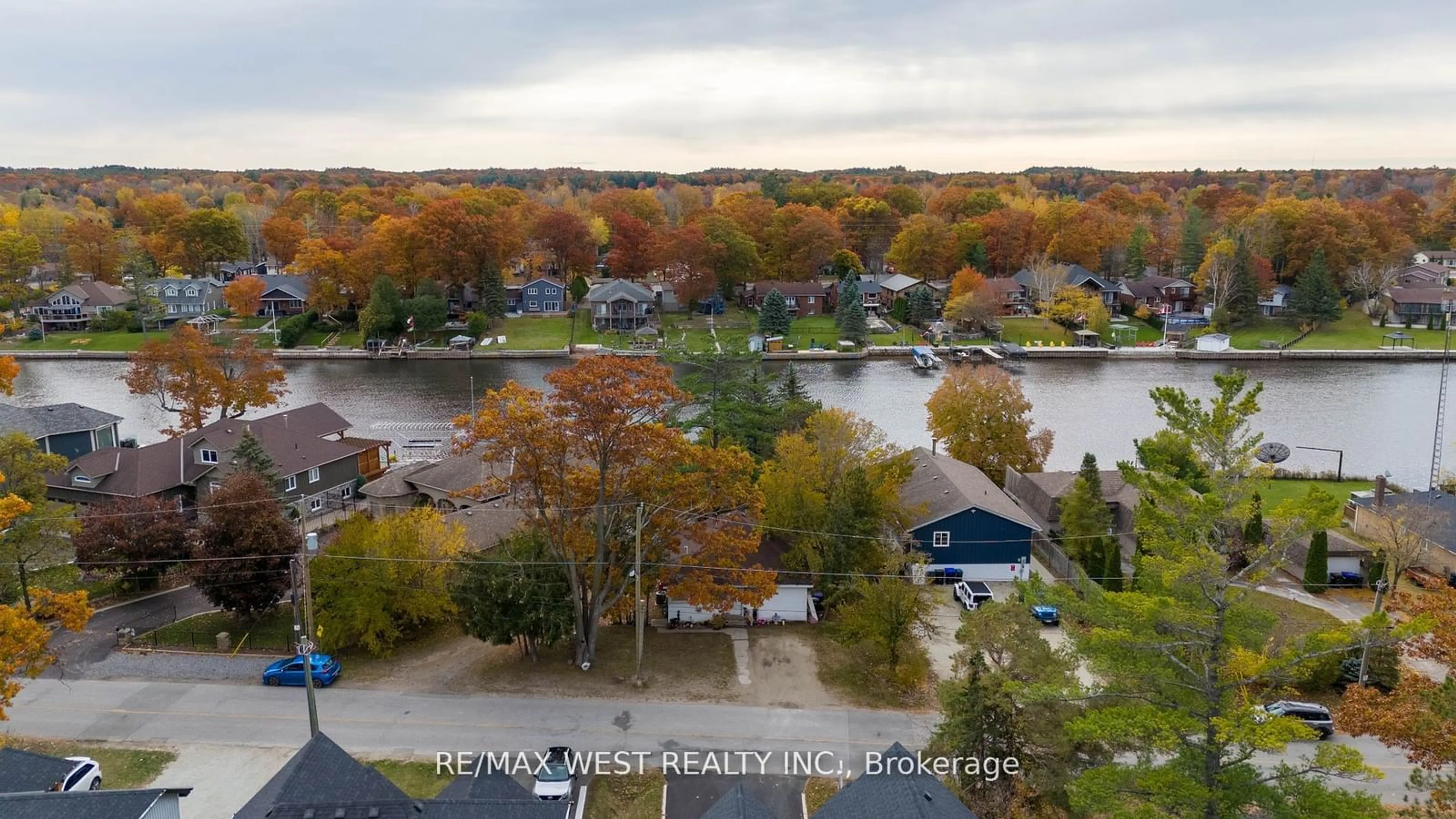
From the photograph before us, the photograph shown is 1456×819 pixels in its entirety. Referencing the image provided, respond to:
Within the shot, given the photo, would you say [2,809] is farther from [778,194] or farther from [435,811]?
[778,194]

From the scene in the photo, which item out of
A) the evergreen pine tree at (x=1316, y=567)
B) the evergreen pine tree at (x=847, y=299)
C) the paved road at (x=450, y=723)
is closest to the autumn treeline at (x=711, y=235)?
the evergreen pine tree at (x=847, y=299)

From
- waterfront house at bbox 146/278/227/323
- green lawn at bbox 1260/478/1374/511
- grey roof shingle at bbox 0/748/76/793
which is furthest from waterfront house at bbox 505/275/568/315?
Answer: grey roof shingle at bbox 0/748/76/793

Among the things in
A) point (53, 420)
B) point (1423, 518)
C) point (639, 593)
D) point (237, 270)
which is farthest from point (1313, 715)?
point (237, 270)

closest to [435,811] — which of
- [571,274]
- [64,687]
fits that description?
[64,687]

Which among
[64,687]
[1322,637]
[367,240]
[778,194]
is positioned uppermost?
[778,194]

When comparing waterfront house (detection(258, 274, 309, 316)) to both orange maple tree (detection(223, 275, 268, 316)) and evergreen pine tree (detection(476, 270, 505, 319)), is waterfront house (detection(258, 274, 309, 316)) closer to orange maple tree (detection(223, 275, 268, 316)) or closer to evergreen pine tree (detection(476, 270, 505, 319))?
orange maple tree (detection(223, 275, 268, 316))
